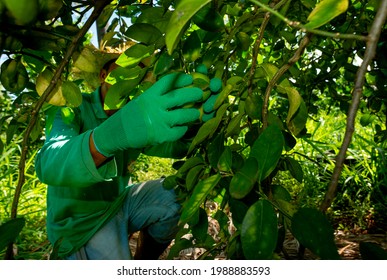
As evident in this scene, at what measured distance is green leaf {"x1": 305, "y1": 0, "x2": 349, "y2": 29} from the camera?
0.32 m

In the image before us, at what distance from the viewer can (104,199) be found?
60.4 inches

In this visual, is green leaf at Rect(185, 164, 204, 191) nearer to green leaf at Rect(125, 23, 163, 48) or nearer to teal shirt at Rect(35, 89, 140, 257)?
green leaf at Rect(125, 23, 163, 48)

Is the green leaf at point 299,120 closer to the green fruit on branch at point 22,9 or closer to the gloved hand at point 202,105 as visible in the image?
the gloved hand at point 202,105

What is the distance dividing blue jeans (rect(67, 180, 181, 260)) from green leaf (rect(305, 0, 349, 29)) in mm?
1330

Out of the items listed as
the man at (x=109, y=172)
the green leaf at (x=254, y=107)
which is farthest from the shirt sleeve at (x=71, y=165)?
the green leaf at (x=254, y=107)

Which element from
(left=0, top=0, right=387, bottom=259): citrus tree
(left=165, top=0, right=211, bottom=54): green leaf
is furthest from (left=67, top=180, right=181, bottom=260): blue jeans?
(left=165, top=0, right=211, bottom=54): green leaf

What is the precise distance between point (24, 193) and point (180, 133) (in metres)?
1.61

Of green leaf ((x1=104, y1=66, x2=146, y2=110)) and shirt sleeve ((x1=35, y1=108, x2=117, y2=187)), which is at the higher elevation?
green leaf ((x1=104, y1=66, x2=146, y2=110))

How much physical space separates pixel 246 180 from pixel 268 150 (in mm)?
42

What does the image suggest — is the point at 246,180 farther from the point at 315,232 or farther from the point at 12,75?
the point at 12,75

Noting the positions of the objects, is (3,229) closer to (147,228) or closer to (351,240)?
(147,228)

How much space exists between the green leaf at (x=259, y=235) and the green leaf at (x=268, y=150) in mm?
59

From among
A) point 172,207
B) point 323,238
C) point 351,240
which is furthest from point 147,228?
point 323,238

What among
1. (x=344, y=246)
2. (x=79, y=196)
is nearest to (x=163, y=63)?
(x=79, y=196)
